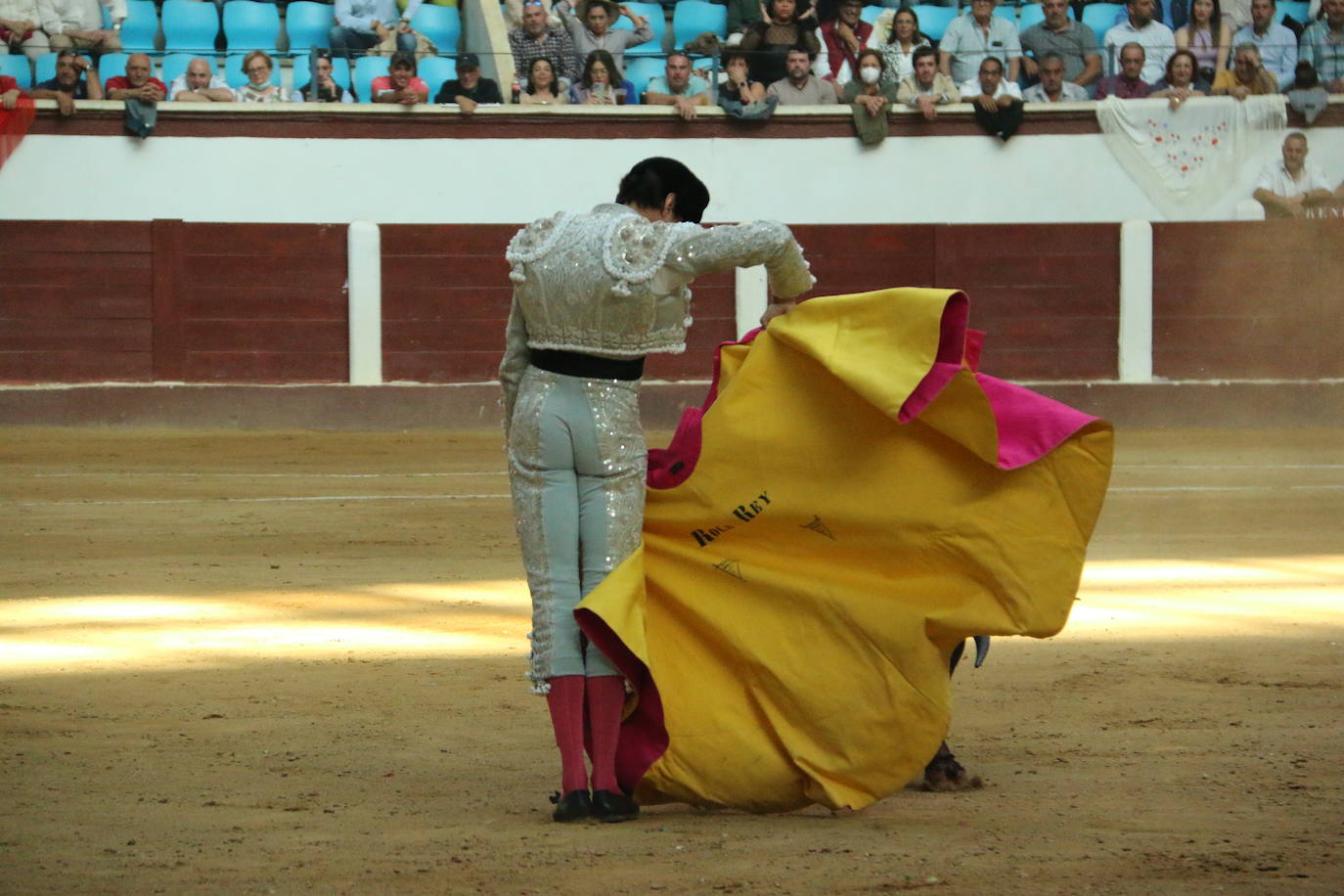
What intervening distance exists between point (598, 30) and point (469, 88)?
2.73 feet

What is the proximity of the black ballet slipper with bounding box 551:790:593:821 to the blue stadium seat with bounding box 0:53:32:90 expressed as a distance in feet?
26.8

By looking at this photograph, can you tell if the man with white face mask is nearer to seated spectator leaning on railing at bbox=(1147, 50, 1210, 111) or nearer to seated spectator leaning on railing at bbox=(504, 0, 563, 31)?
seated spectator leaning on railing at bbox=(1147, 50, 1210, 111)

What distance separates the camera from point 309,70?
9758mm

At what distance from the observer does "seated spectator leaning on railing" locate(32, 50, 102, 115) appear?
30.5 feet

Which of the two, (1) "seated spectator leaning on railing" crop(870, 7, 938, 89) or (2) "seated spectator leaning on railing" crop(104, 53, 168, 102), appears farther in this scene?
(1) "seated spectator leaning on railing" crop(870, 7, 938, 89)

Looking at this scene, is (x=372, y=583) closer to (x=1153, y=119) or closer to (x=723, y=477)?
(x=723, y=477)

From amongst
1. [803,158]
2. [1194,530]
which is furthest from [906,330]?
[803,158]

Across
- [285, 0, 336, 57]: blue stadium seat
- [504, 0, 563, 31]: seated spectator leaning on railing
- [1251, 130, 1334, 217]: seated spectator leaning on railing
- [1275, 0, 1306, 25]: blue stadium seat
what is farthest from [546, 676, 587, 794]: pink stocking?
[1275, 0, 1306, 25]: blue stadium seat

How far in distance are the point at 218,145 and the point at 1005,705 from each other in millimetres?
7283

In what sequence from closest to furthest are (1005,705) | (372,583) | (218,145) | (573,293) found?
(573,293)
(1005,705)
(372,583)
(218,145)

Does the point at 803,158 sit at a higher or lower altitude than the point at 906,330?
higher

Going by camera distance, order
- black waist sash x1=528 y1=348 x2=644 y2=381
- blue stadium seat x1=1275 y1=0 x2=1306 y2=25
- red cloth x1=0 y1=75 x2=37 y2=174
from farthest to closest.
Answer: blue stadium seat x1=1275 y1=0 x2=1306 y2=25 → red cloth x1=0 y1=75 x2=37 y2=174 → black waist sash x1=528 y1=348 x2=644 y2=381

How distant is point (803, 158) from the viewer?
996cm

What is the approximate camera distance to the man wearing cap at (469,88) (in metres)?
9.75
